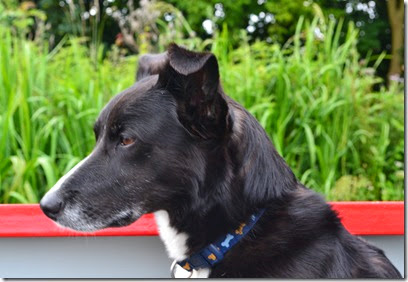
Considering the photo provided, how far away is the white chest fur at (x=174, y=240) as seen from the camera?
1.82 metres

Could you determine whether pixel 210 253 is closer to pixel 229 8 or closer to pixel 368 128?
pixel 368 128

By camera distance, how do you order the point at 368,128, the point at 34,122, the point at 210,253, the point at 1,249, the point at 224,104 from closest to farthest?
the point at 224,104
the point at 210,253
the point at 1,249
the point at 34,122
the point at 368,128

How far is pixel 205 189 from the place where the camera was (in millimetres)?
1731

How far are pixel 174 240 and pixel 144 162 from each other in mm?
295

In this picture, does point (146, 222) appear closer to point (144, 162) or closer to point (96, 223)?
point (96, 223)

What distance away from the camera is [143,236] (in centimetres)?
252

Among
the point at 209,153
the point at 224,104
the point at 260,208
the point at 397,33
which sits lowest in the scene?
the point at 397,33

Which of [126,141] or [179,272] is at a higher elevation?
[126,141]

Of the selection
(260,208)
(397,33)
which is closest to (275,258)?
(260,208)

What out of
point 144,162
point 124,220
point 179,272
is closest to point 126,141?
point 144,162

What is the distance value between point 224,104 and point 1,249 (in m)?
1.39

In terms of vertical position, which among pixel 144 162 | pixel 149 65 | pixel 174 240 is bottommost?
pixel 174 240

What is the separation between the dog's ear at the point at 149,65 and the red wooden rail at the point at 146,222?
0.69 meters

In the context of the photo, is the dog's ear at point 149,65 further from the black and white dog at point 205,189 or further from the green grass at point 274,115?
the green grass at point 274,115
